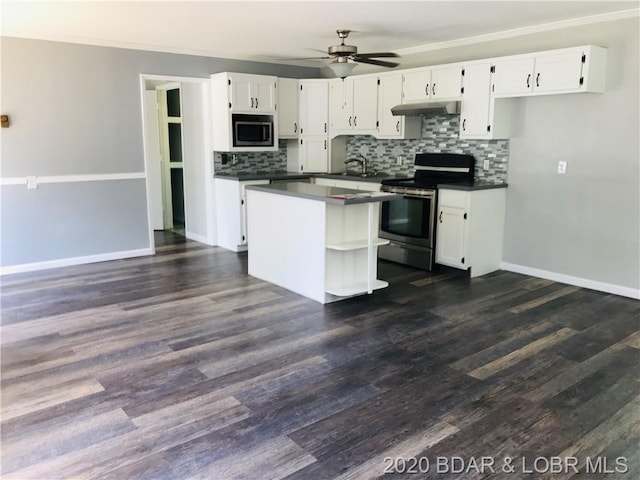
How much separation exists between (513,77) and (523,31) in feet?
1.81

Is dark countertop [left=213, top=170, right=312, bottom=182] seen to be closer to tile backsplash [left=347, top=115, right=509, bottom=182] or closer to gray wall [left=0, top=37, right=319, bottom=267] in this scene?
tile backsplash [left=347, top=115, right=509, bottom=182]

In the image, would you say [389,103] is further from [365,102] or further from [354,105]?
[354,105]

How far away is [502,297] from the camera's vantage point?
466 cm

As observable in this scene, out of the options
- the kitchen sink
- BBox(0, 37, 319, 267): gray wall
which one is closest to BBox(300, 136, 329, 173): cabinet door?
the kitchen sink

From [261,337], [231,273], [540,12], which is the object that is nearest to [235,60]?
[231,273]

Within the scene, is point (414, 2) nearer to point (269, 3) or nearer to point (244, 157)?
point (269, 3)

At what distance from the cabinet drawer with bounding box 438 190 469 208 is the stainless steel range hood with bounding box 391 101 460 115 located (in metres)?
0.85

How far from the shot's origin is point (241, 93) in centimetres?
635

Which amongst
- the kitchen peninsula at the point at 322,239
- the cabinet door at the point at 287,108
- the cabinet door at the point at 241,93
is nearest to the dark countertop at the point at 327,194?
the kitchen peninsula at the point at 322,239

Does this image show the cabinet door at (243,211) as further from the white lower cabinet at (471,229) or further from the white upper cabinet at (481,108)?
the white upper cabinet at (481,108)

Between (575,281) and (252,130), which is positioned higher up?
(252,130)

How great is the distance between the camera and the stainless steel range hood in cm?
537

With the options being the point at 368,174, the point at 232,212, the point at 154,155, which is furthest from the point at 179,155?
the point at 368,174

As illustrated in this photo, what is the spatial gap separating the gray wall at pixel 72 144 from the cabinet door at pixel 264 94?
0.87 meters
